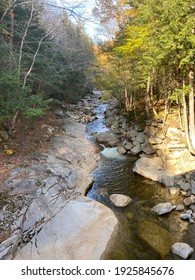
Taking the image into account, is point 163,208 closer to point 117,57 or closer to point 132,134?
point 132,134

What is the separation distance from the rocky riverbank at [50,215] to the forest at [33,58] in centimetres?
229

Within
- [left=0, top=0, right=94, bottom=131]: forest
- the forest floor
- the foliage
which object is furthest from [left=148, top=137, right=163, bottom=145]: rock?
[left=0, top=0, right=94, bottom=131]: forest

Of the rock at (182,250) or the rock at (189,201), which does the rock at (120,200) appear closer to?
the rock at (189,201)

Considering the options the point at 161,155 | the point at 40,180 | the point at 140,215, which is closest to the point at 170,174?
the point at 161,155

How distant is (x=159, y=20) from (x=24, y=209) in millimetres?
7709

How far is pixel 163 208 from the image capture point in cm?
699

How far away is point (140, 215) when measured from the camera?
691 centimetres

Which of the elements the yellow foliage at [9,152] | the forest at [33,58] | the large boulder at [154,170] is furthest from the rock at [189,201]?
the yellow foliage at [9,152]

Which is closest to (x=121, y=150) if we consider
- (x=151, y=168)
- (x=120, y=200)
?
(x=151, y=168)

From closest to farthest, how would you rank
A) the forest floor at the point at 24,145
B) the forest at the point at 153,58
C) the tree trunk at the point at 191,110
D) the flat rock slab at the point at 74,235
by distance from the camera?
the flat rock slab at the point at 74,235 < the forest at the point at 153,58 < the forest floor at the point at 24,145 < the tree trunk at the point at 191,110

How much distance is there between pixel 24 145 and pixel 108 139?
5.39 metres

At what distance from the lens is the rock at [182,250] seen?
5305 millimetres

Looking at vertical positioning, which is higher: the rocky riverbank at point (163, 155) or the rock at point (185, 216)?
the rocky riverbank at point (163, 155)

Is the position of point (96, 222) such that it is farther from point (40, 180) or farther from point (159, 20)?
point (159, 20)
